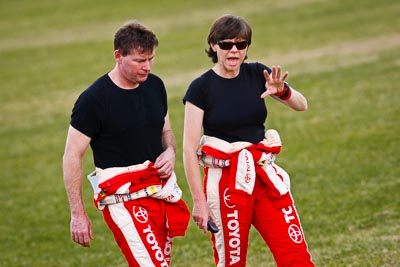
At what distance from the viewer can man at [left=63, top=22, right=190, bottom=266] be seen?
5.79m

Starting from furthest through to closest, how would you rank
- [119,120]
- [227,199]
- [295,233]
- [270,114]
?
[270,114], [227,199], [295,233], [119,120]

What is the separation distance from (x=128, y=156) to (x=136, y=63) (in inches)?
25.4

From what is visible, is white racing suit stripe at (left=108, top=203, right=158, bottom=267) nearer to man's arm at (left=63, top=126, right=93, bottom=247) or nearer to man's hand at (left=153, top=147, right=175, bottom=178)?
man's arm at (left=63, top=126, right=93, bottom=247)

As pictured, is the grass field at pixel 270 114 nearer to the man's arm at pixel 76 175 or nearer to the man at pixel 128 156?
the man at pixel 128 156

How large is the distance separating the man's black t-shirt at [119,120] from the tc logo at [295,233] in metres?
1.05

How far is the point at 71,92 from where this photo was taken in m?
23.2

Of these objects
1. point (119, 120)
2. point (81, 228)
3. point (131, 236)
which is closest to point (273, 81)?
point (119, 120)

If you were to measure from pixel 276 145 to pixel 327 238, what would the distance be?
3.42 m

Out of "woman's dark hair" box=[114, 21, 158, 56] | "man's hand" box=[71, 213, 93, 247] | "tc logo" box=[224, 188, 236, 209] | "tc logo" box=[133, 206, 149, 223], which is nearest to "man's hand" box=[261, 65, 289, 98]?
"tc logo" box=[224, 188, 236, 209]

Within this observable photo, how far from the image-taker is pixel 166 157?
6.11 m

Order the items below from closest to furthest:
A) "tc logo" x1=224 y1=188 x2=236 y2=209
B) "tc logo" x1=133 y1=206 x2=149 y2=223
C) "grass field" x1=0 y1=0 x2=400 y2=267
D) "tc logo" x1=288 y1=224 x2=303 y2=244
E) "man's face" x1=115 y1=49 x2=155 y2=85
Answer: "man's face" x1=115 y1=49 x2=155 y2=85 < "tc logo" x1=133 y1=206 x2=149 y2=223 < "tc logo" x1=288 y1=224 x2=303 y2=244 < "tc logo" x1=224 y1=188 x2=236 y2=209 < "grass field" x1=0 y1=0 x2=400 y2=267

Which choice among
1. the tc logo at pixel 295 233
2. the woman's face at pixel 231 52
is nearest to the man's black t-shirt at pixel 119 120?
the woman's face at pixel 231 52

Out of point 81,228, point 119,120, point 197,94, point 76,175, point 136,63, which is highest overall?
point 136,63

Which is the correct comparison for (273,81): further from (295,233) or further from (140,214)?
(140,214)
